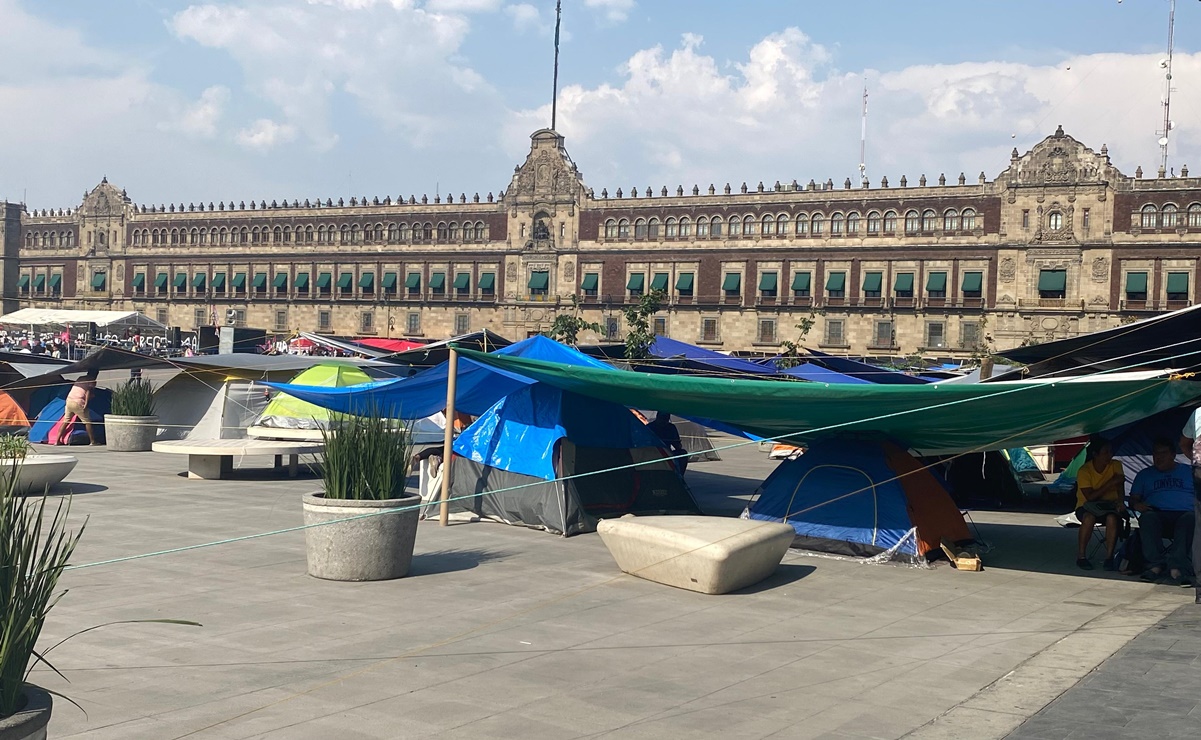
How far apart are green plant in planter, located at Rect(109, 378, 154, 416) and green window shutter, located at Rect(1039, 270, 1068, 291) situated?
4579cm

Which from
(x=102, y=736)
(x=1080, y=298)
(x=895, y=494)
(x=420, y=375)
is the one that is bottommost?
(x=102, y=736)

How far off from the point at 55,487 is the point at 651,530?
9.39 meters

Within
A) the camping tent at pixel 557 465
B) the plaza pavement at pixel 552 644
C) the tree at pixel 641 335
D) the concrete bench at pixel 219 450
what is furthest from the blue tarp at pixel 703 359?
the plaza pavement at pixel 552 644

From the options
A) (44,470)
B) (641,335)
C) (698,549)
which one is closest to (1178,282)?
(641,335)

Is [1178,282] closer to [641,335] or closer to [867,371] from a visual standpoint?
[641,335]

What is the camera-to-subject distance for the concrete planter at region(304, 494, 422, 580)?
33.1 feet

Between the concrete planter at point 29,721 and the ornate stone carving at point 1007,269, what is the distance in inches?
2260

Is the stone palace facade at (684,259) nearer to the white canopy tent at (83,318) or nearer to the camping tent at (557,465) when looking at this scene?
the white canopy tent at (83,318)

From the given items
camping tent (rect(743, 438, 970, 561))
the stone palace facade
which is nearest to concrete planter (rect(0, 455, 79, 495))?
camping tent (rect(743, 438, 970, 561))

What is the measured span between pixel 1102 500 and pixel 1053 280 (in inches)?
1862

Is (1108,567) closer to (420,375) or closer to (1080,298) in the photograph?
(420,375)

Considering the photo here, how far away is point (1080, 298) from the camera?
5553 cm

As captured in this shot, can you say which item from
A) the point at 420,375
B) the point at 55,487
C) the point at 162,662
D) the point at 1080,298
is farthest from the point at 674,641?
the point at 1080,298

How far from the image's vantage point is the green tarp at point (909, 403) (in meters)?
10.1
